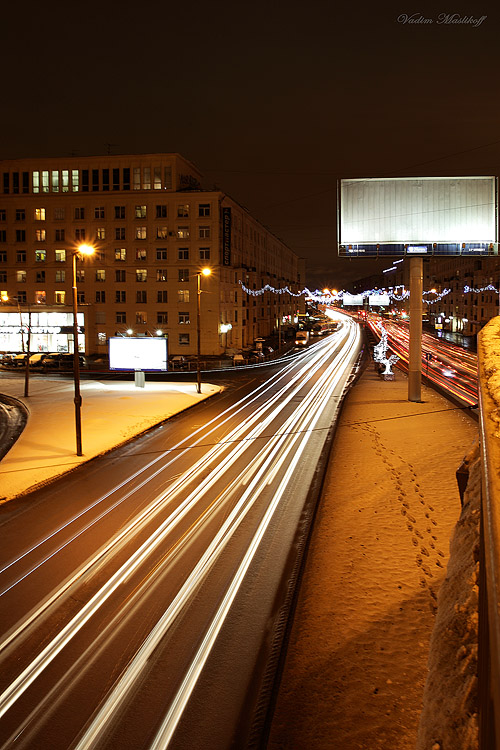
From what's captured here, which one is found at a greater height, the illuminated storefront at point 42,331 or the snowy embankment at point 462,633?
the illuminated storefront at point 42,331

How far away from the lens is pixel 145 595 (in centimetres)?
827

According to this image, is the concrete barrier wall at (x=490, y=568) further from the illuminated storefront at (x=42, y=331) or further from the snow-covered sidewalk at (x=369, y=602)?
the illuminated storefront at (x=42, y=331)

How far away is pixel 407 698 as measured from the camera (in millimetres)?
6027

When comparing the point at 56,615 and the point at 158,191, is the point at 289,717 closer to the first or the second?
the point at 56,615

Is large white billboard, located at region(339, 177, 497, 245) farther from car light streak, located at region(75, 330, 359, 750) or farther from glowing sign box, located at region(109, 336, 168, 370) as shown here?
car light streak, located at region(75, 330, 359, 750)

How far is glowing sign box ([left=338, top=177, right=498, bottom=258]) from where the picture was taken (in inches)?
1130

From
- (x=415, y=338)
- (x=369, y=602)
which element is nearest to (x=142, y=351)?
(x=415, y=338)

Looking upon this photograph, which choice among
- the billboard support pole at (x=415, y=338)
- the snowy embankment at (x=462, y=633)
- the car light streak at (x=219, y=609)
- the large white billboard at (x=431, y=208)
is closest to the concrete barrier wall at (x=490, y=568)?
the snowy embankment at (x=462, y=633)

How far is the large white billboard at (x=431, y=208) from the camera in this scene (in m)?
28.7

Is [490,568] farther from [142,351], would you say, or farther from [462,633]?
[142,351]

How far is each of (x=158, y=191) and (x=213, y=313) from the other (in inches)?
490

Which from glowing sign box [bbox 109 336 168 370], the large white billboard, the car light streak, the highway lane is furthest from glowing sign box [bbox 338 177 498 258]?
the highway lane

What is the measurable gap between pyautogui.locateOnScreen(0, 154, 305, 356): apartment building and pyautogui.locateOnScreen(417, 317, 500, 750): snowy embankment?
4998 cm

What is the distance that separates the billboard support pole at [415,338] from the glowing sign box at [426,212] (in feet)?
6.97
